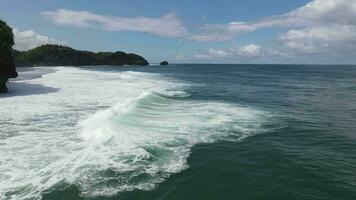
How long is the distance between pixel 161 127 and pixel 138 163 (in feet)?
23.9

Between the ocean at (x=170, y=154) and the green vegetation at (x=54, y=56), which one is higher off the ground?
the green vegetation at (x=54, y=56)

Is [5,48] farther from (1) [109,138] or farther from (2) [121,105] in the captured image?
(1) [109,138]

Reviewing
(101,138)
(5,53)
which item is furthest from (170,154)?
(5,53)

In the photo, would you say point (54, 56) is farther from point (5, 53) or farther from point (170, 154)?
point (170, 154)

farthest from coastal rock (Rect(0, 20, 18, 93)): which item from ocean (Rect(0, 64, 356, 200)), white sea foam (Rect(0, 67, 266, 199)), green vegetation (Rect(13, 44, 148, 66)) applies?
green vegetation (Rect(13, 44, 148, 66))

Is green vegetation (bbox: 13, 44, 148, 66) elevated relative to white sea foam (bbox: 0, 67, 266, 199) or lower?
elevated

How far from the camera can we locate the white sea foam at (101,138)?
45.2 ft

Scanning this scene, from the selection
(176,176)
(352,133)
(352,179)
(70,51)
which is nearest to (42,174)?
(176,176)

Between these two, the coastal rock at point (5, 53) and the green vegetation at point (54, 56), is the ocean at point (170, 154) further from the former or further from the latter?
the green vegetation at point (54, 56)

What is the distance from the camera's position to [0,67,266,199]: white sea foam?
1377 cm

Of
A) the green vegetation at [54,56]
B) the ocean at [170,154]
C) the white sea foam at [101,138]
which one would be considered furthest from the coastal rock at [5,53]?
the green vegetation at [54,56]

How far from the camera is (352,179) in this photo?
1500 cm

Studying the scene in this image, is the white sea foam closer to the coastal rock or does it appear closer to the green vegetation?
the coastal rock

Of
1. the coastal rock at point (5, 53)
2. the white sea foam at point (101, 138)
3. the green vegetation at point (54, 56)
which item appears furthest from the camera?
the green vegetation at point (54, 56)
